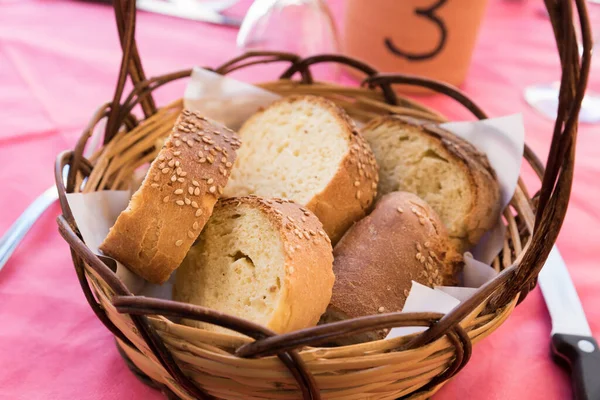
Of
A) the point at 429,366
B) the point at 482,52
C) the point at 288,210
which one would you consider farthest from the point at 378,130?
the point at 482,52

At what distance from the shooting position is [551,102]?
4.50 feet

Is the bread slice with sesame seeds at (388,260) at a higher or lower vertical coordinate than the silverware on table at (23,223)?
higher

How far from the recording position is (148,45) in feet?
4.90

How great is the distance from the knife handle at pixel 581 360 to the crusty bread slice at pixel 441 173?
0.19 meters

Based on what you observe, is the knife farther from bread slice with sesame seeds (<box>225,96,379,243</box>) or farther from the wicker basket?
bread slice with sesame seeds (<box>225,96,379,243</box>)

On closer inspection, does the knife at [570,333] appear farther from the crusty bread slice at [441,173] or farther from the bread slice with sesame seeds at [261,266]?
the bread slice with sesame seeds at [261,266]

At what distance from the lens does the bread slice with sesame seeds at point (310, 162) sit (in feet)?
2.52

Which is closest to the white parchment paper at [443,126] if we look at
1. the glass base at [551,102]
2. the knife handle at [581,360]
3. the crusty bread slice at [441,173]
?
the crusty bread slice at [441,173]

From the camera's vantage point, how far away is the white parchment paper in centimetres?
56

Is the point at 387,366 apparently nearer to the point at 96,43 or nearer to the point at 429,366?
the point at 429,366

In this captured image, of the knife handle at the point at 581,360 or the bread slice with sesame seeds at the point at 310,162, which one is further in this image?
the bread slice with sesame seeds at the point at 310,162

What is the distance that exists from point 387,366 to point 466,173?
408mm

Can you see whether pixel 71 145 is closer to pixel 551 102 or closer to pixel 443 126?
pixel 443 126

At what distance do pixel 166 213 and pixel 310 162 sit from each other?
27 centimetres
